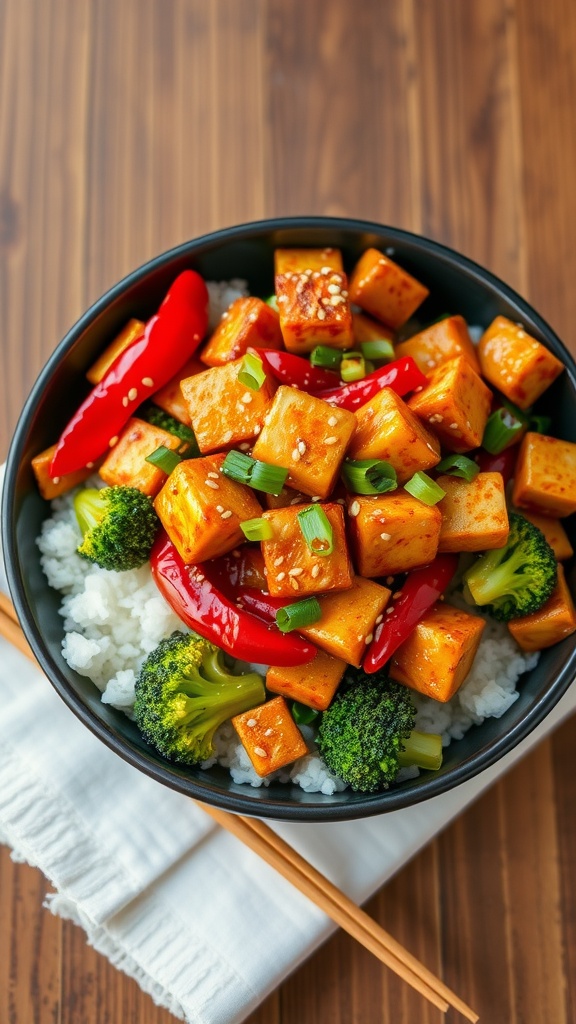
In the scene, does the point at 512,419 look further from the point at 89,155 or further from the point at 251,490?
the point at 89,155

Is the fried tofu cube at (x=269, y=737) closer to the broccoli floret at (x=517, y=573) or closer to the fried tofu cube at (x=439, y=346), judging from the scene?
the broccoli floret at (x=517, y=573)

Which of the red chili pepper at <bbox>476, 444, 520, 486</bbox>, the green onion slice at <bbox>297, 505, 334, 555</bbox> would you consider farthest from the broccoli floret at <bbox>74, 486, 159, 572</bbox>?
the red chili pepper at <bbox>476, 444, 520, 486</bbox>

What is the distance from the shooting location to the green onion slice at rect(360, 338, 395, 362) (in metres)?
2.91

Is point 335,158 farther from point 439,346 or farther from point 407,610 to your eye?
point 407,610

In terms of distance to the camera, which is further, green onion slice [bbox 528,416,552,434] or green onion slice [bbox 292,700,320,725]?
green onion slice [bbox 528,416,552,434]

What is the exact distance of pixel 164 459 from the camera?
2727 millimetres

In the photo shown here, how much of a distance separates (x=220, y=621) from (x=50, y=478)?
779mm

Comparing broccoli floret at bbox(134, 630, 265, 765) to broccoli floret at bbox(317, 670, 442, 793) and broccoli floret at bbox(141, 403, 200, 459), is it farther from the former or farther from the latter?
broccoli floret at bbox(141, 403, 200, 459)

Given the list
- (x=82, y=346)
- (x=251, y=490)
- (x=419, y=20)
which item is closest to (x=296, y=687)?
(x=251, y=490)

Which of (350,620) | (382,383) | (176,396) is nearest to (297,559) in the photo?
(350,620)

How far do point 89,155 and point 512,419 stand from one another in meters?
2.11

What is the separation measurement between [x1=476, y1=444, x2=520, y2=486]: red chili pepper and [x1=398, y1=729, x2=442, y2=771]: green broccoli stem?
0.89 m

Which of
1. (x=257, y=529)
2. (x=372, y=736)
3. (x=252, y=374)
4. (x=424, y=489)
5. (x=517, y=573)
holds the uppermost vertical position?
(x=252, y=374)

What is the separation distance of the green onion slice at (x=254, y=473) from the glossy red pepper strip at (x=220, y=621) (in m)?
0.32
